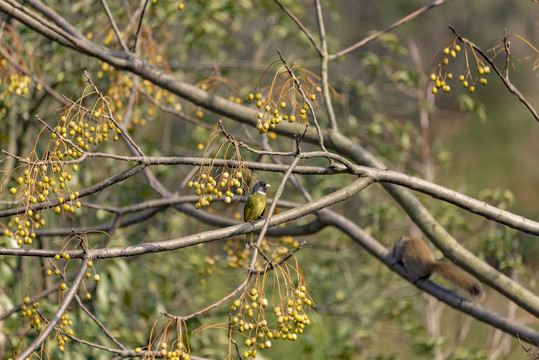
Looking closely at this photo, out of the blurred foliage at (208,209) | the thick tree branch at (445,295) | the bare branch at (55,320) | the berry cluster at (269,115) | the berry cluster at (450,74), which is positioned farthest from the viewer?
the blurred foliage at (208,209)

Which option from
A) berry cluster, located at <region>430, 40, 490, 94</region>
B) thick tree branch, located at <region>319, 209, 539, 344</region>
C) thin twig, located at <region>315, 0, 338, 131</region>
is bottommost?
thick tree branch, located at <region>319, 209, 539, 344</region>

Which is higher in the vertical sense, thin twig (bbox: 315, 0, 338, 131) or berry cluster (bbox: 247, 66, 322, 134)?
thin twig (bbox: 315, 0, 338, 131)

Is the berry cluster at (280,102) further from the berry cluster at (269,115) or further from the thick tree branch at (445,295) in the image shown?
the thick tree branch at (445,295)

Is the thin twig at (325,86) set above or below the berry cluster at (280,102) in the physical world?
above

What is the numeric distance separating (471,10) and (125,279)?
13005 millimetres

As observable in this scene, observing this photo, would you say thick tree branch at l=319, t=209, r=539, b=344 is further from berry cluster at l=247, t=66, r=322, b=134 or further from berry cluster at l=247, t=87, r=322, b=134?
berry cluster at l=247, t=87, r=322, b=134

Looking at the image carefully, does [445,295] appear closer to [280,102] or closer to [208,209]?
[280,102]

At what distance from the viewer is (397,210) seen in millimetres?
5520

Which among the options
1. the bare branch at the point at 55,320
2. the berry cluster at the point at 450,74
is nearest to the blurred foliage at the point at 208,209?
the berry cluster at the point at 450,74

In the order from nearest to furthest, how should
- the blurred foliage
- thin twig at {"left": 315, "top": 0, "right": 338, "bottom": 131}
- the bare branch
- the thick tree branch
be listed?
the bare branch < the thick tree branch < thin twig at {"left": 315, "top": 0, "right": 338, "bottom": 131} < the blurred foliage

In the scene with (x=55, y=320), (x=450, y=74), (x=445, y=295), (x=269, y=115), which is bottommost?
(x=55, y=320)

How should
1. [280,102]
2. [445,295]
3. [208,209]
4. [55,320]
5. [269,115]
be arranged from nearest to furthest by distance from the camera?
[55,320] → [269,115] → [280,102] → [445,295] → [208,209]

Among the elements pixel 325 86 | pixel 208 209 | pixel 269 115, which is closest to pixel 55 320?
pixel 269 115

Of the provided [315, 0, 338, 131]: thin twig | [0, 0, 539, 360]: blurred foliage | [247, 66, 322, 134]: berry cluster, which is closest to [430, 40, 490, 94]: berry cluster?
[247, 66, 322, 134]: berry cluster
